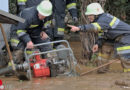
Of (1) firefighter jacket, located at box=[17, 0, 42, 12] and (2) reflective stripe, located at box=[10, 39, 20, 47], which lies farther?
(1) firefighter jacket, located at box=[17, 0, 42, 12]

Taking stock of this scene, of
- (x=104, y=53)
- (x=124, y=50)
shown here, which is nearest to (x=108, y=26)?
(x=124, y=50)

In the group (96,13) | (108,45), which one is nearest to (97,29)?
(96,13)

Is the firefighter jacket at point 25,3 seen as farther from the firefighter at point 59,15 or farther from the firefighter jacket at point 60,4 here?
the firefighter at point 59,15

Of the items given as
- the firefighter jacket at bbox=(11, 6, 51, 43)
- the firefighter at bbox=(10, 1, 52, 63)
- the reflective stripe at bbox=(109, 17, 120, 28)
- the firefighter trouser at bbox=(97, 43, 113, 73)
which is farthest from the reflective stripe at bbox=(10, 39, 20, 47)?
the reflective stripe at bbox=(109, 17, 120, 28)

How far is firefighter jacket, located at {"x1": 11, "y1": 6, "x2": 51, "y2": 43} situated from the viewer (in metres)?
5.84

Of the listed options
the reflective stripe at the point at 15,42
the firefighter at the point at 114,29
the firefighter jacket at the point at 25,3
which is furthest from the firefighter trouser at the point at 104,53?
the firefighter jacket at the point at 25,3

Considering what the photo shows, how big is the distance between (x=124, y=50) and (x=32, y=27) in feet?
6.64

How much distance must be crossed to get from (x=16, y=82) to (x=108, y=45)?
2.19m

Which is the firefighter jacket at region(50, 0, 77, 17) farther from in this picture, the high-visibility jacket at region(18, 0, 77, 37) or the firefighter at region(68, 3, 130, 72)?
the firefighter at region(68, 3, 130, 72)

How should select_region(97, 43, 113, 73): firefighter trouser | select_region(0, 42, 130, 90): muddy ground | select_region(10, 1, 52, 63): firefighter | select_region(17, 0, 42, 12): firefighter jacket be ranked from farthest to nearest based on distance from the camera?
1. select_region(17, 0, 42, 12): firefighter jacket
2. select_region(97, 43, 113, 73): firefighter trouser
3. select_region(10, 1, 52, 63): firefighter
4. select_region(0, 42, 130, 90): muddy ground

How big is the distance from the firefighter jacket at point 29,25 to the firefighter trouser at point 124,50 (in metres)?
1.75

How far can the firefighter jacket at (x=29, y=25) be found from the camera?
5836mm

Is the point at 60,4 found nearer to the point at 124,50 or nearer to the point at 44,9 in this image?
the point at 44,9

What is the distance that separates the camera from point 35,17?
5.95 m
